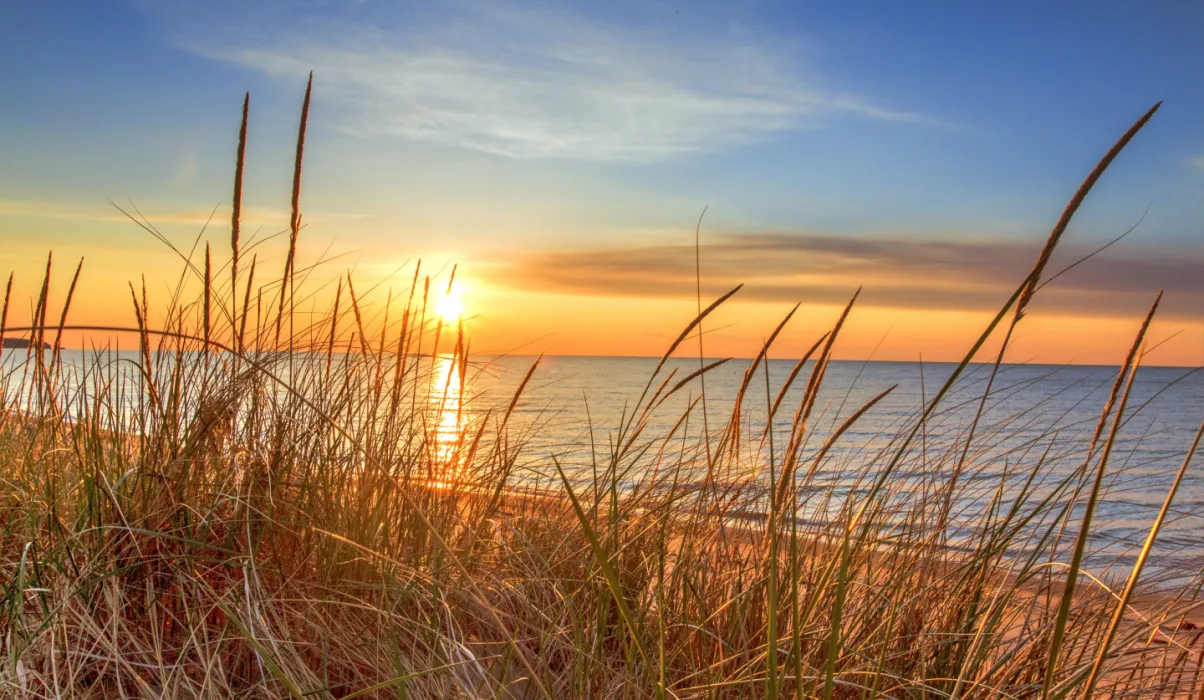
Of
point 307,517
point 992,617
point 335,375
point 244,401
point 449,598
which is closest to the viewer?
point 992,617

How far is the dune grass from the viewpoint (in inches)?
70.5

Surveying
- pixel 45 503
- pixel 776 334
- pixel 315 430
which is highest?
pixel 776 334

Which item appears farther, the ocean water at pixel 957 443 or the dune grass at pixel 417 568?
the ocean water at pixel 957 443

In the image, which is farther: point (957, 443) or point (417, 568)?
point (957, 443)

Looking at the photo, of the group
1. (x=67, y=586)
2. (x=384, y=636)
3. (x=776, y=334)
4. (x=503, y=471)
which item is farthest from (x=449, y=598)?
(x=776, y=334)

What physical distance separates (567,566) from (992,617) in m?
1.15

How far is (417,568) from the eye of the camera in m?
2.20

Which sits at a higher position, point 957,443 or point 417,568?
point 957,443

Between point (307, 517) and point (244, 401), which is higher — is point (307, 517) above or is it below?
below

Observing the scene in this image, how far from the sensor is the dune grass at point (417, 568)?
1790 mm

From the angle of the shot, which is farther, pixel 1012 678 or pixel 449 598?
pixel 449 598

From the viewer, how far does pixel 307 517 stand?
7.65 feet

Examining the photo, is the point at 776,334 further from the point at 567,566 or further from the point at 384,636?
the point at 384,636

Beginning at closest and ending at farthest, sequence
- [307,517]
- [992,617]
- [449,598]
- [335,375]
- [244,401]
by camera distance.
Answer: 1. [992,617]
2. [449,598]
3. [307,517]
4. [244,401]
5. [335,375]
